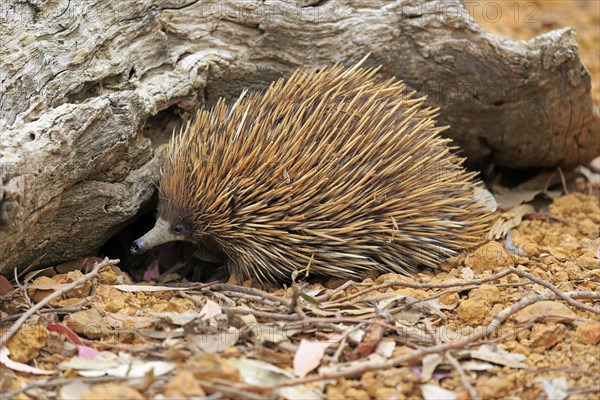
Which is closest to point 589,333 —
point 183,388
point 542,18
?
point 183,388

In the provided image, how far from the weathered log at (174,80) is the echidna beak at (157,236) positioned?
0.18 metres

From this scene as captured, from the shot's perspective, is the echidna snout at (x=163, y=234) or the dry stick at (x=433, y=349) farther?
the echidna snout at (x=163, y=234)

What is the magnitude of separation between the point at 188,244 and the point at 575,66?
7.92ft

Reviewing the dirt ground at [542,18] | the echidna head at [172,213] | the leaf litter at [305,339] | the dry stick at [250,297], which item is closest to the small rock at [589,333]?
the leaf litter at [305,339]

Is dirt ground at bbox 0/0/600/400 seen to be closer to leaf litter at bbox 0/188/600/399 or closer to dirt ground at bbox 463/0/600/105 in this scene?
leaf litter at bbox 0/188/600/399

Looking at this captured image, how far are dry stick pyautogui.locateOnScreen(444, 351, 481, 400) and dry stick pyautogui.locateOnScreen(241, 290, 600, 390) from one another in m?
0.04

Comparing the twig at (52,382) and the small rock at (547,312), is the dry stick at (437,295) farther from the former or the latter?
the twig at (52,382)

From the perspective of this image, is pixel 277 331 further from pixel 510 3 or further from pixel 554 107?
pixel 510 3

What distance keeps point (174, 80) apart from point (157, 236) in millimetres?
786

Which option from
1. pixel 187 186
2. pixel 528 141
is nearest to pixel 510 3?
pixel 528 141

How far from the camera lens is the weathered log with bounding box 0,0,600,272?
3.21 metres

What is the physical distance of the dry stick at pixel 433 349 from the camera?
2412 millimetres

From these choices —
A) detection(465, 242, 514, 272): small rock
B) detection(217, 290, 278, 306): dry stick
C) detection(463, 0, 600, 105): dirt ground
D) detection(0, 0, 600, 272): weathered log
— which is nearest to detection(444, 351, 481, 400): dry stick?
detection(217, 290, 278, 306): dry stick

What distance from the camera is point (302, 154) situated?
3.53 meters
